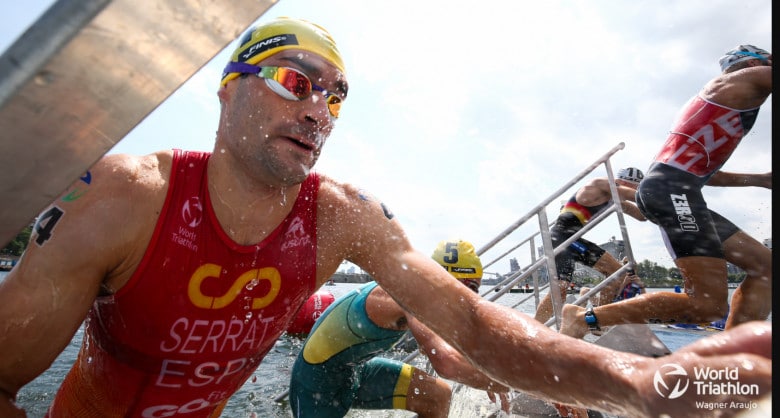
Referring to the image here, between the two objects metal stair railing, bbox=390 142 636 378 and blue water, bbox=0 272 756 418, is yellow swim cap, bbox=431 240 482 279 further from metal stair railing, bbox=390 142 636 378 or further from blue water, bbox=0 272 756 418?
blue water, bbox=0 272 756 418

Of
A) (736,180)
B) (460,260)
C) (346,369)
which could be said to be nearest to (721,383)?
(346,369)

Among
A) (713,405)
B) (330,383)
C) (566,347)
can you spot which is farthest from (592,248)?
(713,405)

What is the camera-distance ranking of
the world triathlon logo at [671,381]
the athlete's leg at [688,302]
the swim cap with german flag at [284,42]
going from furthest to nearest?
the athlete's leg at [688,302] < the swim cap with german flag at [284,42] < the world triathlon logo at [671,381]

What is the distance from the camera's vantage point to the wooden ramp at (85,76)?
0.40 m

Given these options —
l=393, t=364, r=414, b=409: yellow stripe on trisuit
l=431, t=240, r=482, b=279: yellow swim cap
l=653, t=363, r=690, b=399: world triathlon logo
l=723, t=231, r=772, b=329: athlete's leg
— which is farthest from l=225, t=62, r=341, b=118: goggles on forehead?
l=723, t=231, r=772, b=329: athlete's leg

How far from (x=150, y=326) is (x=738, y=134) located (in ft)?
15.5

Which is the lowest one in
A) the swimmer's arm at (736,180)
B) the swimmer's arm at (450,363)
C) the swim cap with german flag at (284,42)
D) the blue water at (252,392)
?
the blue water at (252,392)

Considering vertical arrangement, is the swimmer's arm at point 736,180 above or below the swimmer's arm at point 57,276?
above

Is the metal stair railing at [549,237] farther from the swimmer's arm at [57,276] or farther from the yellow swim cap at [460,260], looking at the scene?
the swimmer's arm at [57,276]

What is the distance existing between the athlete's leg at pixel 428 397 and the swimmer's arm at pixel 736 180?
3494 mm

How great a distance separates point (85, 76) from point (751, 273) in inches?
192

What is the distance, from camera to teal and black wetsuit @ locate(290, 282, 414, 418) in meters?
3.85

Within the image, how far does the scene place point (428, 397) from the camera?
153 inches

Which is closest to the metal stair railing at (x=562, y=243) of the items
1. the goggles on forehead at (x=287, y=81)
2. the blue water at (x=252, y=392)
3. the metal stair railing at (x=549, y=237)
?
the metal stair railing at (x=549, y=237)
